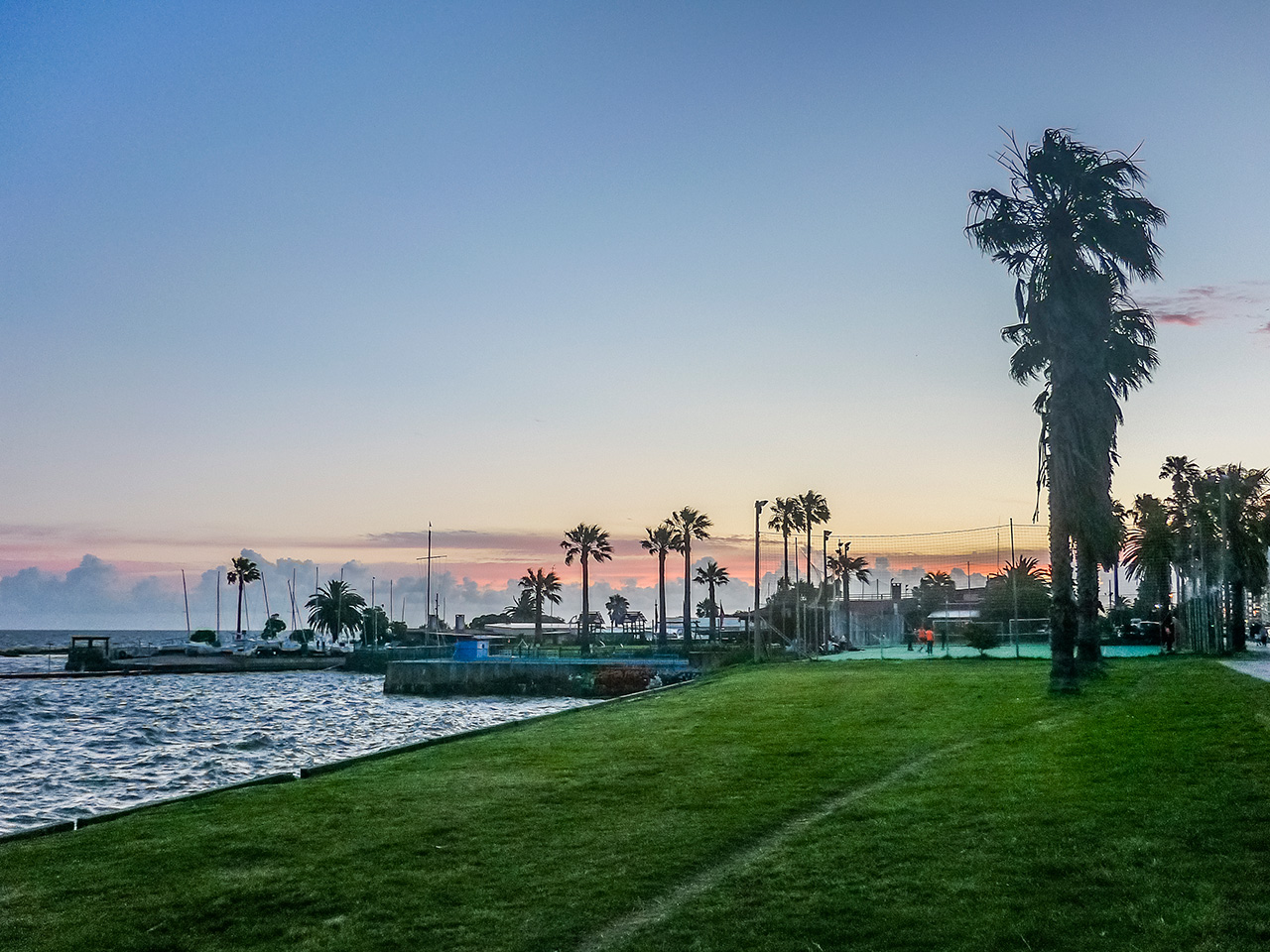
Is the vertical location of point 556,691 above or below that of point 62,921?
below

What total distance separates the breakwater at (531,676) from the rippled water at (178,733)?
2475mm

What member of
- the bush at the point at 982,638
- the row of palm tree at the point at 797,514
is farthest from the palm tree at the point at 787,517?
the bush at the point at 982,638

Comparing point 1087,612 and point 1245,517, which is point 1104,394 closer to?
point 1087,612

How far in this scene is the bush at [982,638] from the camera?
40622 mm

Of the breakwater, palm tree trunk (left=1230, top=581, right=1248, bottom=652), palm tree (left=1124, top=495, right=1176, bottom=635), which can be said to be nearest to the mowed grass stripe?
palm tree trunk (left=1230, top=581, right=1248, bottom=652)

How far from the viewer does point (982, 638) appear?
4059 centimetres

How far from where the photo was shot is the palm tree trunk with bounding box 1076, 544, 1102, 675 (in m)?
27.0

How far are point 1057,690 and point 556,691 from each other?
5327 centimetres

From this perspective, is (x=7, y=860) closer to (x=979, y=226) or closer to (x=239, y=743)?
(x=979, y=226)

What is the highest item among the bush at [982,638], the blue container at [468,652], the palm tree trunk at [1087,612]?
the palm tree trunk at [1087,612]

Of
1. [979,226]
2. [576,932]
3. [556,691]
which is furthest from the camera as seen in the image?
[556,691]

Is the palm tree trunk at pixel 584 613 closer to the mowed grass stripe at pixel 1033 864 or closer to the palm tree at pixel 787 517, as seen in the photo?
the palm tree at pixel 787 517

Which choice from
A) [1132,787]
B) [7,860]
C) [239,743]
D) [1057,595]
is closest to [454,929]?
[7,860]

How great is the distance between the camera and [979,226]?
25.8 metres
